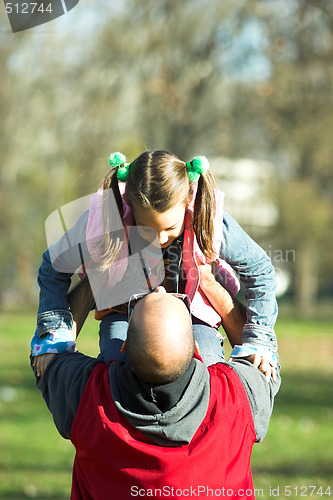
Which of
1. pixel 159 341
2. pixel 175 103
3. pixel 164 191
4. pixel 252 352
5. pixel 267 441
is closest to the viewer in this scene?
pixel 159 341

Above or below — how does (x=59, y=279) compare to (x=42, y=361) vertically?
above

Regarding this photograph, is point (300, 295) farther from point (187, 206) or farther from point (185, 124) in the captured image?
point (187, 206)

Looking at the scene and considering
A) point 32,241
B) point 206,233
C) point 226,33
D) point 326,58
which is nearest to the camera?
point 206,233

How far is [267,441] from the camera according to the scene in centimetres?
818

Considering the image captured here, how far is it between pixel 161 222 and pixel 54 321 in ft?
2.01

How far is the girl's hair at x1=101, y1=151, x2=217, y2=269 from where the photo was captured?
2674 mm

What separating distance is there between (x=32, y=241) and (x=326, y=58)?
59.8 ft

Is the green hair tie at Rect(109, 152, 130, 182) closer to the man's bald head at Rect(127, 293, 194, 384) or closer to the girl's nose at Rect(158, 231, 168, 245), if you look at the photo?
the girl's nose at Rect(158, 231, 168, 245)

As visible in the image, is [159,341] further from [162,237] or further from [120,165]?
[120,165]

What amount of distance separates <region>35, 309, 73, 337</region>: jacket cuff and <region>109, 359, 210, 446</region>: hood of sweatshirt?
19.8 inches

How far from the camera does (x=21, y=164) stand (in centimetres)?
2494

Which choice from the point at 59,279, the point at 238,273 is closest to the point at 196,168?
the point at 238,273

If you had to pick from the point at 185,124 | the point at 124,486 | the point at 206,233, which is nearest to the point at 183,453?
the point at 124,486

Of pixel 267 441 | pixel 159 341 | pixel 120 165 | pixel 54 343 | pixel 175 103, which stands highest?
pixel 120 165
